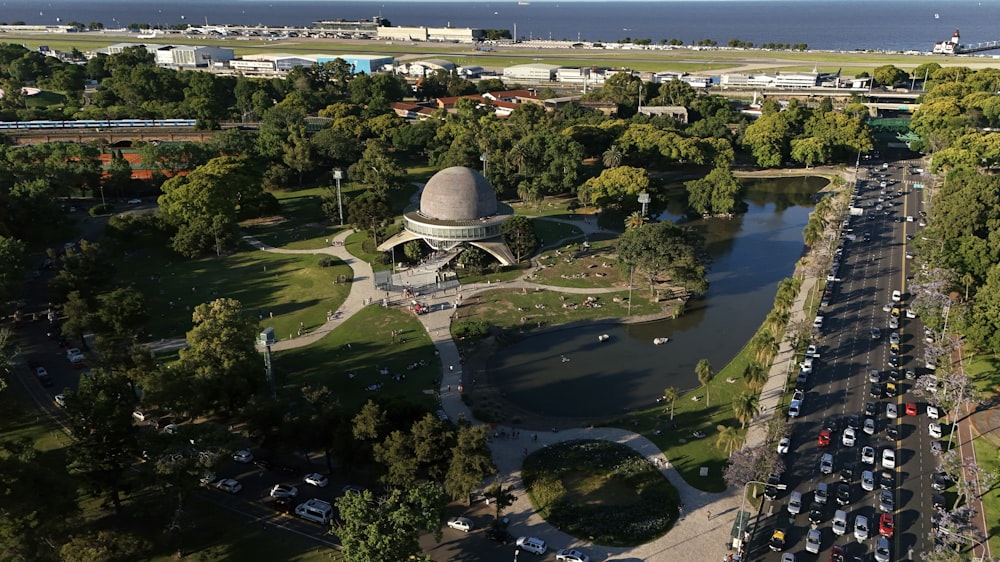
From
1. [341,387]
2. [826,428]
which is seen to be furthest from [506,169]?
[826,428]

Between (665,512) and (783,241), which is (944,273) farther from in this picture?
(665,512)

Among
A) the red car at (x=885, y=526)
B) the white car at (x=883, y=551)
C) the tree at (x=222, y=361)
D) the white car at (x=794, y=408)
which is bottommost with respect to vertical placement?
the white car at (x=883, y=551)

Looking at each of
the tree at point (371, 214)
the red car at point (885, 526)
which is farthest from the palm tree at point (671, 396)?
the tree at point (371, 214)

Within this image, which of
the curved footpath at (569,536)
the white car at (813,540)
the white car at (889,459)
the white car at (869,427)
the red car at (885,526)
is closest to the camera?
the white car at (813,540)

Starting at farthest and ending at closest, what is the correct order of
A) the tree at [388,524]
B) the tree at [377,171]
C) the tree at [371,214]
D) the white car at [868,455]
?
the tree at [377,171] → the tree at [371,214] → the white car at [868,455] → the tree at [388,524]

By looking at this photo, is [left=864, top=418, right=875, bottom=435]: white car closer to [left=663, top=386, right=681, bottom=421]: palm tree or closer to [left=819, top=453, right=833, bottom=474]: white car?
[left=819, top=453, right=833, bottom=474]: white car

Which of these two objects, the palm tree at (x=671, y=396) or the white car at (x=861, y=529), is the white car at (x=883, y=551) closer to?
the white car at (x=861, y=529)
